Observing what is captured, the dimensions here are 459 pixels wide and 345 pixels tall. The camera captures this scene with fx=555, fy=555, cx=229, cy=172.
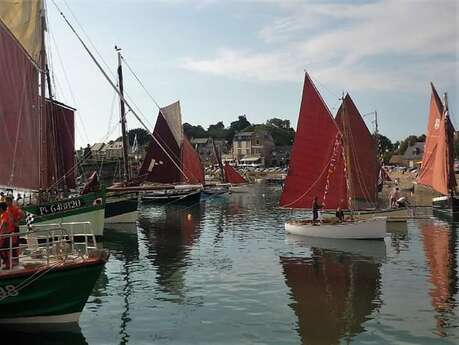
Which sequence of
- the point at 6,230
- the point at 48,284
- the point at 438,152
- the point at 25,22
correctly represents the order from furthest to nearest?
the point at 438,152, the point at 25,22, the point at 6,230, the point at 48,284

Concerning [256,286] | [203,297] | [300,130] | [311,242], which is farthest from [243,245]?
[203,297]

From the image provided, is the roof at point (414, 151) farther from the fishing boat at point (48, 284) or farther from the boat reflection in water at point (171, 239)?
the fishing boat at point (48, 284)

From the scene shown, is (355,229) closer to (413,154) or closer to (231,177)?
(231,177)

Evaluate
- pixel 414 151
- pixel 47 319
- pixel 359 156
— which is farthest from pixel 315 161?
pixel 414 151

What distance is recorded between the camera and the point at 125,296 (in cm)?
2133

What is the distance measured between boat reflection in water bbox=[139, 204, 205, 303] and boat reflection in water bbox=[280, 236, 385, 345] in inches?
193

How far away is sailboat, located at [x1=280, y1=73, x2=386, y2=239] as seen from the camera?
3856cm

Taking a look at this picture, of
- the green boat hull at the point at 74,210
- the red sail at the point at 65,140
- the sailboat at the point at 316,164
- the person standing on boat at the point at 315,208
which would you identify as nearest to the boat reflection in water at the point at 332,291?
the person standing on boat at the point at 315,208

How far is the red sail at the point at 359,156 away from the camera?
147 ft

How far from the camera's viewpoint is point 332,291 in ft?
71.8

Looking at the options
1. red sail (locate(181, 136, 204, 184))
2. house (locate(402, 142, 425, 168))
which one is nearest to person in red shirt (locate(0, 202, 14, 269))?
red sail (locate(181, 136, 204, 184))

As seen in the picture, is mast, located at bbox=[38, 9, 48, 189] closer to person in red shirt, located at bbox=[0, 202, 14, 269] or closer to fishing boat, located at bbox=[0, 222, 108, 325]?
person in red shirt, located at bbox=[0, 202, 14, 269]

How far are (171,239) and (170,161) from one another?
3152cm

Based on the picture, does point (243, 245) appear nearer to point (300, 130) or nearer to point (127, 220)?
point (300, 130)
